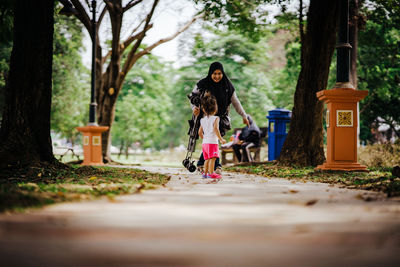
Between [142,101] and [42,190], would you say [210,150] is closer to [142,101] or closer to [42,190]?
[42,190]

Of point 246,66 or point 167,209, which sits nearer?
point 167,209

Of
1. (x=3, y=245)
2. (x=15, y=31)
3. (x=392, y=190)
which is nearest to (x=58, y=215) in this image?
(x=3, y=245)

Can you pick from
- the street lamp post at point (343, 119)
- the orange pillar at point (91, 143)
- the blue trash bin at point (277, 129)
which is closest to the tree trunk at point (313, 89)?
the street lamp post at point (343, 119)

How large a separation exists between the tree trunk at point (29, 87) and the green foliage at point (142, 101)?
106 feet

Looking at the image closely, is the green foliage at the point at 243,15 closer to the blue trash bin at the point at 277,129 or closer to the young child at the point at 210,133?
the blue trash bin at the point at 277,129

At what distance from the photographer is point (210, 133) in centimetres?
741

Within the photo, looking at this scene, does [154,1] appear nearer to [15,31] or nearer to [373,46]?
[15,31]

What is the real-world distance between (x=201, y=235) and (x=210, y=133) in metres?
4.92

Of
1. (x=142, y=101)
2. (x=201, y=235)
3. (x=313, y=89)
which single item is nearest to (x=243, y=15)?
(x=313, y=89)

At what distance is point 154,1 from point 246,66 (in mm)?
11137

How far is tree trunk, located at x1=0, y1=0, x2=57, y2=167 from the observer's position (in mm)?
7605

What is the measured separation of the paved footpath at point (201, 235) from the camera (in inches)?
83.0

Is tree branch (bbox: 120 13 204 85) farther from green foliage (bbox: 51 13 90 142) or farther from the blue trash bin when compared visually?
green foliage (bbox: 51 13 90 142)

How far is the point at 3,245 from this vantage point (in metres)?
2.30
